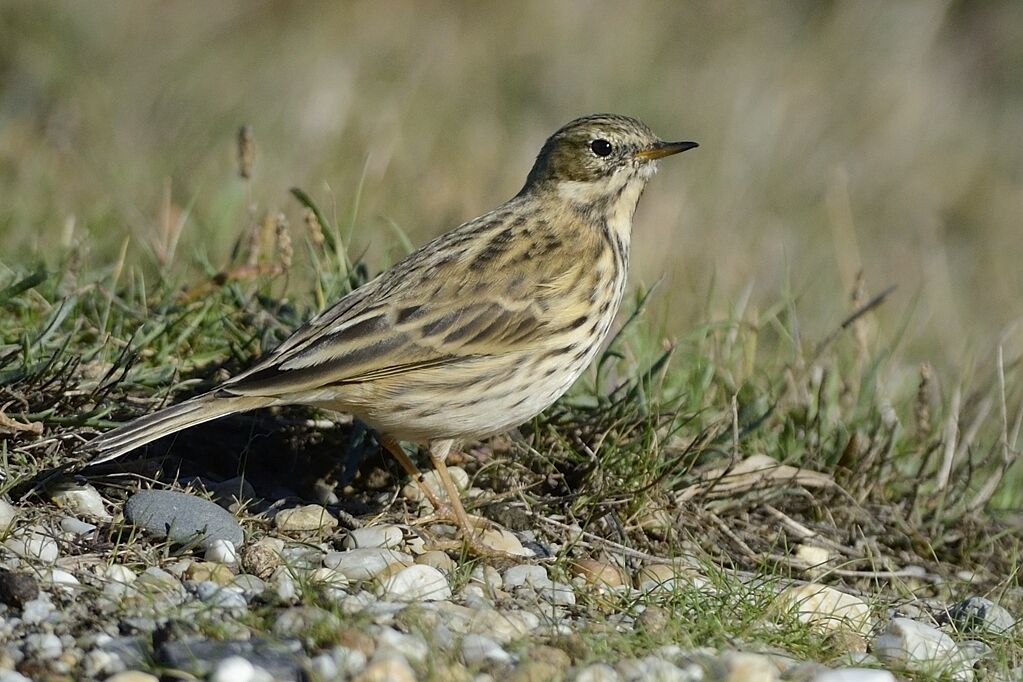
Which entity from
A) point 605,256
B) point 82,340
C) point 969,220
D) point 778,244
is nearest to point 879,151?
point 969,220

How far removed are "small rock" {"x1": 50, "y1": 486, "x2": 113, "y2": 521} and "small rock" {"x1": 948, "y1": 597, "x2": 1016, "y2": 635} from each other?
114 inches

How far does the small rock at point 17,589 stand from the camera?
4.07 meters

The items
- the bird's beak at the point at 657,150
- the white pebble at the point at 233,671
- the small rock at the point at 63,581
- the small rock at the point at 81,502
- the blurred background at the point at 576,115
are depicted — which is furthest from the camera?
the blurred background at the point at 576,115

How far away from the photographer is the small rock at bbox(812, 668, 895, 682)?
3.89m

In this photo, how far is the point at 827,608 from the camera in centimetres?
488

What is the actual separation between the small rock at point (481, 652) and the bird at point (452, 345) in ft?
3.18

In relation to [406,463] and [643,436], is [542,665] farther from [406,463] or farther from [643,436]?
[643,436]

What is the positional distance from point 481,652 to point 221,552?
1.05 metres

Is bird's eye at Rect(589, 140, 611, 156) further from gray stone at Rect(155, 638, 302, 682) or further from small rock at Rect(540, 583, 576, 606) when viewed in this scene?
gray stone at Rect(155, 638, 302, 682)

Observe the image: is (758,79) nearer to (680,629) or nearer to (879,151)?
(879,151)

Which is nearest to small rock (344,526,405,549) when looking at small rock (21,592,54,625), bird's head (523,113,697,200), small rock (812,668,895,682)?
small rock (21,592,54,625)

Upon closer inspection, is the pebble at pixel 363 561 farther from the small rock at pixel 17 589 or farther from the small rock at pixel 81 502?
the small rock at pixel 17 589

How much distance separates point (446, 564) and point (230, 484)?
96cm

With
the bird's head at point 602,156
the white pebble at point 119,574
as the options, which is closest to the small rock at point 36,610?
the white pebble at point 119,574
